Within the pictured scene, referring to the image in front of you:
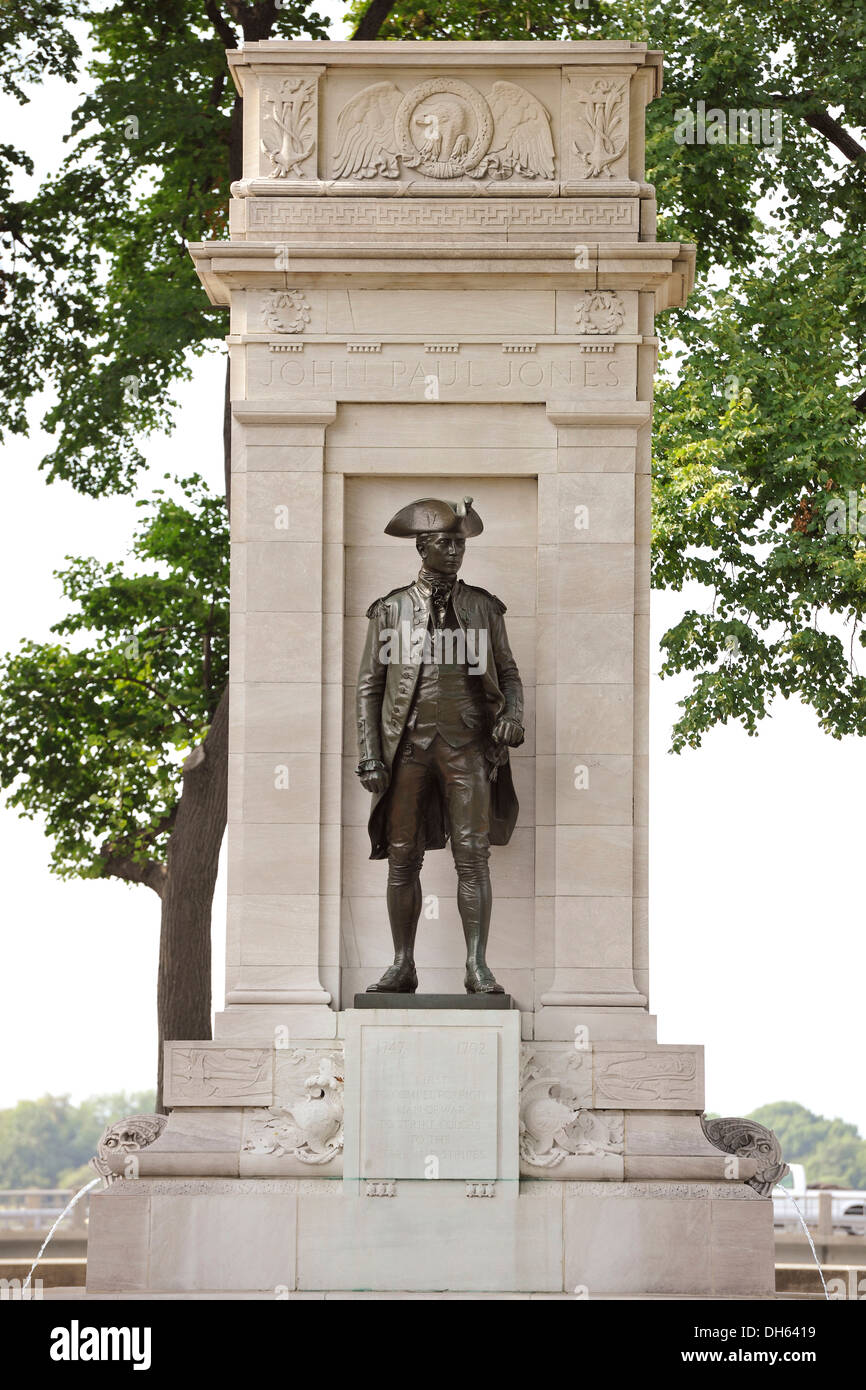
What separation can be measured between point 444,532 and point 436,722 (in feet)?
4.63

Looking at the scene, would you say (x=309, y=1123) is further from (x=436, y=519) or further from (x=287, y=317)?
(x=287, y=317)

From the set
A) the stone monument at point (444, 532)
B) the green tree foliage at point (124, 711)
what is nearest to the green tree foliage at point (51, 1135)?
the green tree foliage at point (124, 711)

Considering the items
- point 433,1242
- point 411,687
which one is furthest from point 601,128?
point 433,1242

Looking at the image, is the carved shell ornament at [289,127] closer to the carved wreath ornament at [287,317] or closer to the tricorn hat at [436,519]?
the carved wreath ornament at [287,317]

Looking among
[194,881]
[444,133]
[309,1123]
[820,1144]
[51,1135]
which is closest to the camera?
[309,1123]

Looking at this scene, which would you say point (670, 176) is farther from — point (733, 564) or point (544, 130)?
point (544, 130)

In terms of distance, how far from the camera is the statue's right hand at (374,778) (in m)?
14.9

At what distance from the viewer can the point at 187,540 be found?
28203 mm

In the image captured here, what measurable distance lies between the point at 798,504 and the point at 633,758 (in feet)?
35.5

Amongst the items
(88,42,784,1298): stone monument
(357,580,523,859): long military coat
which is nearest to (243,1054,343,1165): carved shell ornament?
(88,42,784,1298): stone monument

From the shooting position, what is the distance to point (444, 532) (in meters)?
15.0

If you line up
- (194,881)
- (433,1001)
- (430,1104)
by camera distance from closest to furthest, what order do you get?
(430,1104), (433,1001), (194,881)

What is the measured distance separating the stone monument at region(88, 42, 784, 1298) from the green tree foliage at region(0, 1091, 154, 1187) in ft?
265

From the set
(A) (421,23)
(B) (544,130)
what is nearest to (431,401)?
(B) (544,130)
